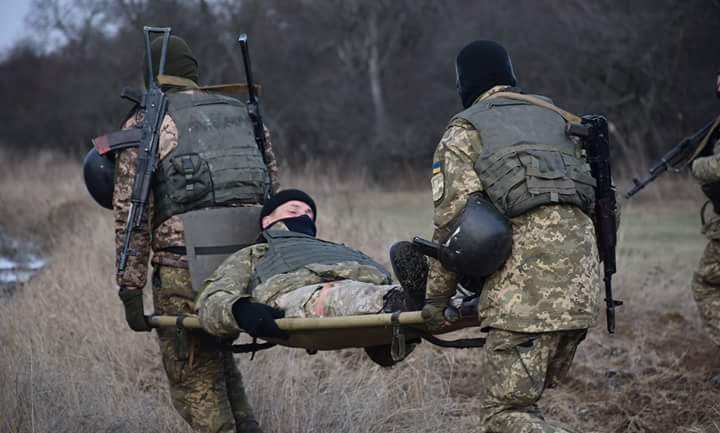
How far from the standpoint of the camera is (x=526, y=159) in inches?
139

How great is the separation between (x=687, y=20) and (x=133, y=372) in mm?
17643

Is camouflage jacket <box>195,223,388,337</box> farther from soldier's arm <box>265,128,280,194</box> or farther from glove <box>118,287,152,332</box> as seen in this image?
soldier's arm <box>265,128,280,194</box>

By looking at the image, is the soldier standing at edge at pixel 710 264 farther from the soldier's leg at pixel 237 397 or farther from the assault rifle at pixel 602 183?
the soldier's leg at pixel 237 397

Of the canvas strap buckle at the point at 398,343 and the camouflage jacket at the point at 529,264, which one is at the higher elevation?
the camouflage jacket at the point at 529,264

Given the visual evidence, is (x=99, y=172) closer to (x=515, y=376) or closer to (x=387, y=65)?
(x=515, y=376)

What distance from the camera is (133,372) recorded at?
605 centimetres

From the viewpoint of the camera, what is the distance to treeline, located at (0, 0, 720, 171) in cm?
2091

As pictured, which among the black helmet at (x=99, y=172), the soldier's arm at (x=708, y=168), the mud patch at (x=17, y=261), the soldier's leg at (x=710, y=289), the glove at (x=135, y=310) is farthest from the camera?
the mud patch at (x=17, y=261)

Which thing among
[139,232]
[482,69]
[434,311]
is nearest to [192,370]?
[139,232]

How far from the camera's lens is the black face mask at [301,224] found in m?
4.63

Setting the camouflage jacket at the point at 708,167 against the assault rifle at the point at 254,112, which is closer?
the assault rifle at the point at 254,112

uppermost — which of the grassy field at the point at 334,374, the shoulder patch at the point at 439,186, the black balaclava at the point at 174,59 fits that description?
the black balaclava at the point at 174,59

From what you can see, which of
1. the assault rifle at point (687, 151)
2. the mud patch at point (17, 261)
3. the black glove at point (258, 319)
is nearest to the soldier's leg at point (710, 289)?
the assault rifle at point (687, 151)

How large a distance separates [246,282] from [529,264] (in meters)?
1.41
